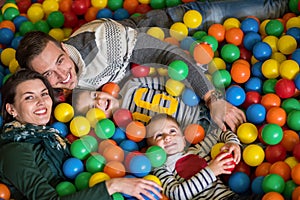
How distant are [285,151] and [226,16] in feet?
2.24

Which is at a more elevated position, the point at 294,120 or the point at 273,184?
the point at 294,120

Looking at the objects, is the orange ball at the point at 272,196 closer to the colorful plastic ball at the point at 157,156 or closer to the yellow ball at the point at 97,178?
the colorful plastic ball at the point at 157,156

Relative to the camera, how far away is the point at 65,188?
1.39 m

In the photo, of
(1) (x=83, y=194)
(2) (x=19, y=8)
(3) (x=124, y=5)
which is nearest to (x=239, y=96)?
(1) (x=83, y=194)

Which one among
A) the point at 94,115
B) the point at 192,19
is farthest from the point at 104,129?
the point at 192,19

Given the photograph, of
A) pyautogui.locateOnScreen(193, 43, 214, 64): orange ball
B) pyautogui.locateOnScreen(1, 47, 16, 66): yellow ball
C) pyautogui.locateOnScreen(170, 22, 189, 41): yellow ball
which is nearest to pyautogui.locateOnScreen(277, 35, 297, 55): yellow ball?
pyautogui.locateOnScreen(193, 43, 214, 64): orange ball

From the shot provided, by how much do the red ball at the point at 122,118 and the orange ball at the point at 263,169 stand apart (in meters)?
0.42

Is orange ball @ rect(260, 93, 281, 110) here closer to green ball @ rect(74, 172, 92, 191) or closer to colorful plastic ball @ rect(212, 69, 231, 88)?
colorful plastic ball @ rect(212, 69, 231, 88)

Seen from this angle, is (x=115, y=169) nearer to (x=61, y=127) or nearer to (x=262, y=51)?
(x=61, y=127)

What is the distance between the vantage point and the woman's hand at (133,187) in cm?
132

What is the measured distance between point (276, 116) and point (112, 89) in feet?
1.74

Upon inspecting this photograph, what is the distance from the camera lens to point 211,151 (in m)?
1.49

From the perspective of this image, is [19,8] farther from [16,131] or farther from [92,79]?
[16,131]

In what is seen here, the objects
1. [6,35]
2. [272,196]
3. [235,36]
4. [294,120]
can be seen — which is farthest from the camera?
[6,35]
